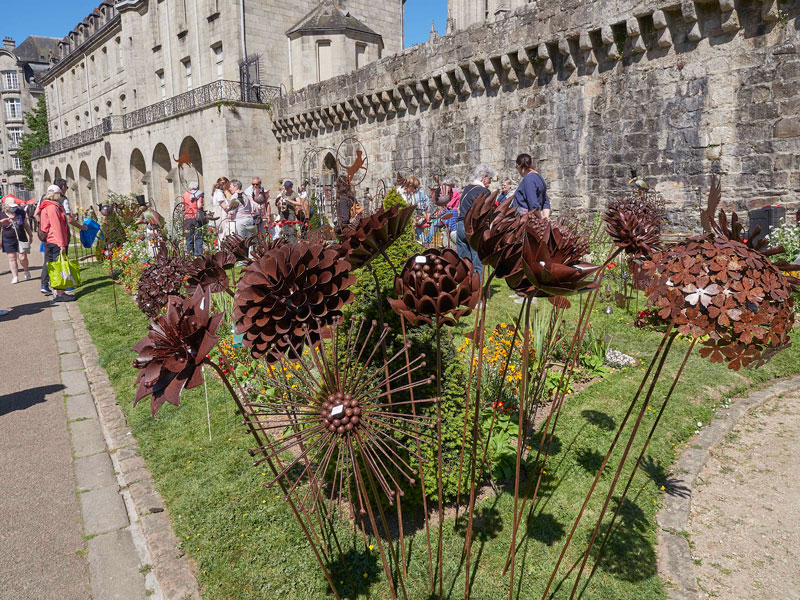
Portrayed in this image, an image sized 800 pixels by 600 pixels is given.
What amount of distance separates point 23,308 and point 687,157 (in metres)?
11.7

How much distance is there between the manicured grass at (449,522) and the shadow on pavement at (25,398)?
73 cm

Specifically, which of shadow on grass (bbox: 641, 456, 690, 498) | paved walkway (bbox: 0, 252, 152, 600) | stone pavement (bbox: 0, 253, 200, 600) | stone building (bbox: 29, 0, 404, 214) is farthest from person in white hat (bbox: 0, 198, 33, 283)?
shadow on grass (bbox: 641, 456, 690, 498)

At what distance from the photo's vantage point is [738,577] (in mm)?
2773

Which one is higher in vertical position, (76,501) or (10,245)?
(10,245)

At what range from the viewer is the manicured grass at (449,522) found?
8.94 feet

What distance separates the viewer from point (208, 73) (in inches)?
969

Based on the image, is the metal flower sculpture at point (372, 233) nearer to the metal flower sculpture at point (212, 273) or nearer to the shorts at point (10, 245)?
the metal flower sculpture at point (212, 273)

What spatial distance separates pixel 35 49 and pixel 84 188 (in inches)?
1177

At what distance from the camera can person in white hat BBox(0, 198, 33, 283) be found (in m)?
10.4

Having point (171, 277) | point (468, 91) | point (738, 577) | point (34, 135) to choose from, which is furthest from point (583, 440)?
point (34, 135)

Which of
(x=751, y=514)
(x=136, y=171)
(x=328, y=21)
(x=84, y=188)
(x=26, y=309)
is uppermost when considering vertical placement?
(x=328, y=21)

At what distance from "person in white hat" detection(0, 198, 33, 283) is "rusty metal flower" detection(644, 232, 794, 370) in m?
11.8

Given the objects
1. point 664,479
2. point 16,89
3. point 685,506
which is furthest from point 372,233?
point 16,89

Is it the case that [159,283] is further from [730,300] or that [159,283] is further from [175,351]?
[730,300]
